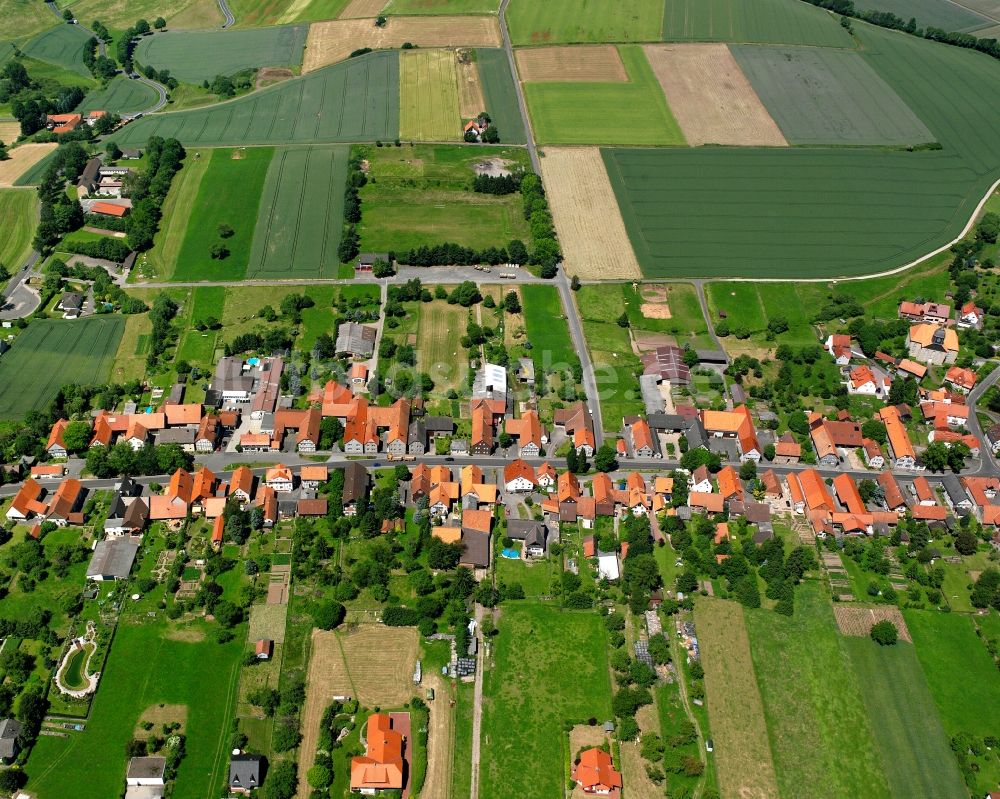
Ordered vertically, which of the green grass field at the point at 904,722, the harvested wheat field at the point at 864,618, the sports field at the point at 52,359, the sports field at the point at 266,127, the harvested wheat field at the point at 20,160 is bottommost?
the green grass field at the point at 904,722

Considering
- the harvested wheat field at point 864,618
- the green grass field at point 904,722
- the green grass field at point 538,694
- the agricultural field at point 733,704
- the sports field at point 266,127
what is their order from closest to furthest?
the green grass field at point 538,694
the agricultural field at point 733,704
the green grass field at point 904,722
the harvested wheat field at point 864,618
the sports field at point 266,127

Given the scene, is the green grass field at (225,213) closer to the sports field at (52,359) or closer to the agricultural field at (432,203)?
the sports field at (52,359)

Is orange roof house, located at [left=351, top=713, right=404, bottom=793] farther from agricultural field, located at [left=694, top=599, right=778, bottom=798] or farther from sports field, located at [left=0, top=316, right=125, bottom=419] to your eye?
sports field, located at [left=0, top=316, right=125, bottom=419]

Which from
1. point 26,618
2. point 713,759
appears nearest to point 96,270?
point 26,618

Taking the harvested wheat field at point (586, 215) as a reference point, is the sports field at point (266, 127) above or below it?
above

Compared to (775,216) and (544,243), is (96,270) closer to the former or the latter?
(544,243)

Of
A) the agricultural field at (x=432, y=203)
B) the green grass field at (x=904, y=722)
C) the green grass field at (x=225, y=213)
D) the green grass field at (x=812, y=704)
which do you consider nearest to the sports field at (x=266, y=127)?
the green grass field at (x=225, y=213)
